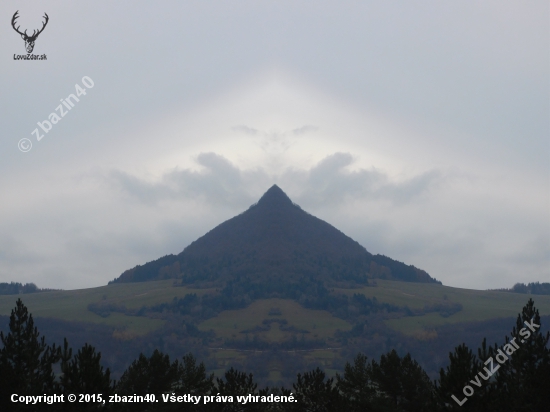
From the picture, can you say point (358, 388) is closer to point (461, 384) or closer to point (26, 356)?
point (461, 384)

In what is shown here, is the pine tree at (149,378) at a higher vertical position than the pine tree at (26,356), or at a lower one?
lower

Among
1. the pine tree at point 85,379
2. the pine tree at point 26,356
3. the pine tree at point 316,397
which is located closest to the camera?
the pine tree at point 85,379

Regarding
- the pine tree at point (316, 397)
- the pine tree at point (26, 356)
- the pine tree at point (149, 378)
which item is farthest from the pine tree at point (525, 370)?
the pine tree at point (26, 356)

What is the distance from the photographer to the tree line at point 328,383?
53.6 m

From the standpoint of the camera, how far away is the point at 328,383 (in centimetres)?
7412

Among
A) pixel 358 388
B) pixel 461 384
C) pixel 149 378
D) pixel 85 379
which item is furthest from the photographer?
pixel 358 388

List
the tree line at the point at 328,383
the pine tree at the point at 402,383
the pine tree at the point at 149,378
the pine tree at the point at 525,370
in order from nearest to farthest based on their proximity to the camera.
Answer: the tree line at the point at 328,383 < the pine tree at the point at 525,370 < the pine tree at the point at 149,378 < the pine tree at the point at 402,383

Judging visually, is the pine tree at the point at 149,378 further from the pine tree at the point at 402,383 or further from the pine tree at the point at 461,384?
the pine tree at the point at 461,384

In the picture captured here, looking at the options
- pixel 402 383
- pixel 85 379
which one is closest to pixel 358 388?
pixel 402 383

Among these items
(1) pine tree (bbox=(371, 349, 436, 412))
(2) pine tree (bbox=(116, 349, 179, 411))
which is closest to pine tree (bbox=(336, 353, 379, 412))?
(1) pine tree (bbox=(371, 349, 436, 412))

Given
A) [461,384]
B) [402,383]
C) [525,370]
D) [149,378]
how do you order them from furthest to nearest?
1. [402,383]
2. [149,378]
3. [525,370]
4. [461,384]

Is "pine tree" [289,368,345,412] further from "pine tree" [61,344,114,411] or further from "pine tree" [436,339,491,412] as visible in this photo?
"pine tree" [61,344,114,411]

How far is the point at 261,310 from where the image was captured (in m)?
191

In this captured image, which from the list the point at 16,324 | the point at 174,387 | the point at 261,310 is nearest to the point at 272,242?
the point at 261,310
